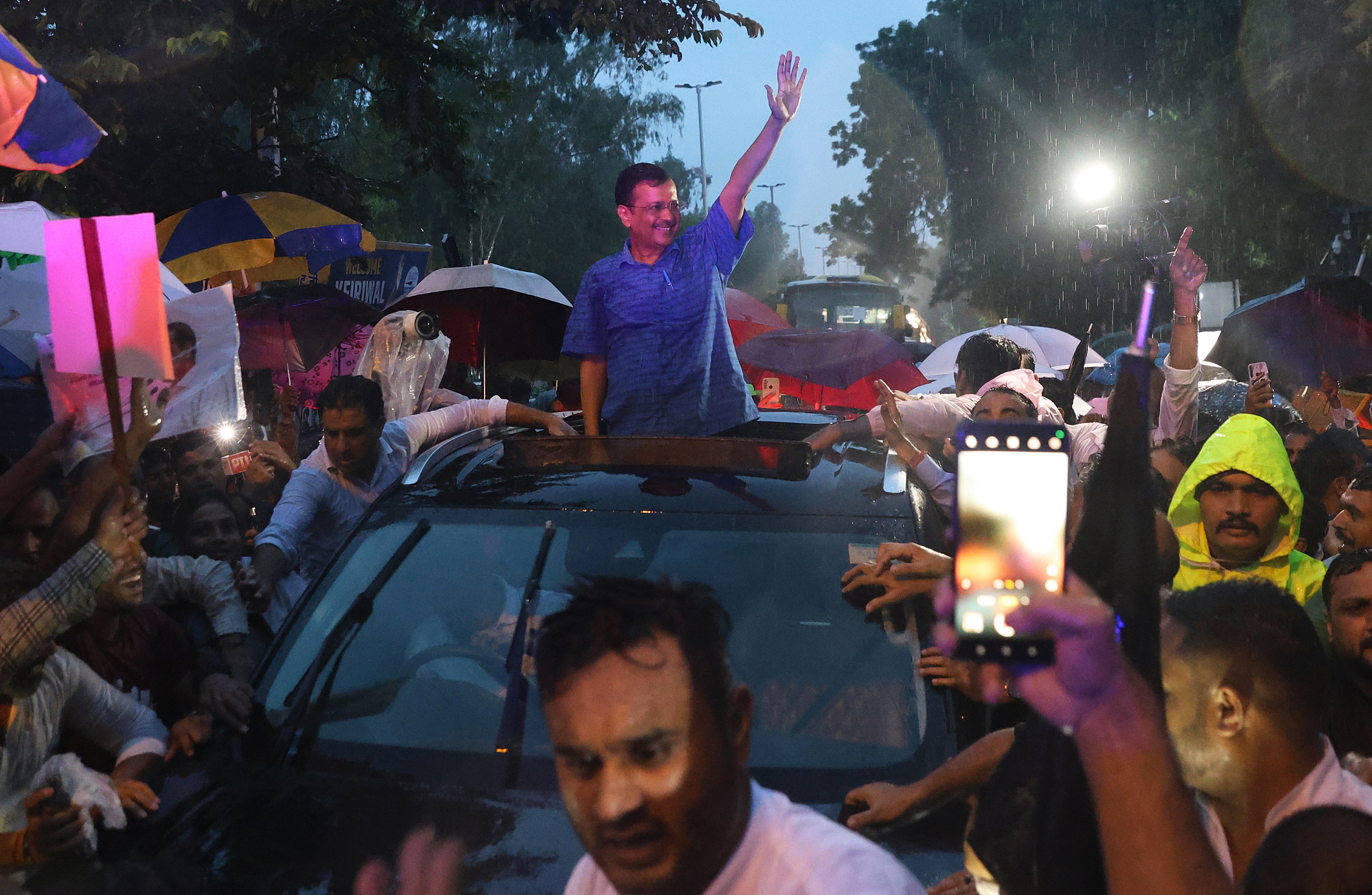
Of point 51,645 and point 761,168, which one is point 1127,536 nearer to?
point 51,645

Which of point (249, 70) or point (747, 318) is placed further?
point (747, 318)

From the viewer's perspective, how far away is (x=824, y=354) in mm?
12266

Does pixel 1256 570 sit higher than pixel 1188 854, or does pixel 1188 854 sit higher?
pixel 1188 854

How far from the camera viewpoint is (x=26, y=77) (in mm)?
4367

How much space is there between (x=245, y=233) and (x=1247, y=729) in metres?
8.81

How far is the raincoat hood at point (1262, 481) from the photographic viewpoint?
3934 millimetres

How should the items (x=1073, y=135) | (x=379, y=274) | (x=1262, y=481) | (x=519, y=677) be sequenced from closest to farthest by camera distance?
(x=519, y=677) → (x=1262, y=481) → (x=379, y=274) → (x=1073, y=135)

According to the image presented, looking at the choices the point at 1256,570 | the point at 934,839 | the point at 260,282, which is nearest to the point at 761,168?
the point at 1256,570

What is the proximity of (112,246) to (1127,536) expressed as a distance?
2.21m

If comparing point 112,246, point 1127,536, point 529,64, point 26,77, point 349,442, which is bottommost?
point 349,442

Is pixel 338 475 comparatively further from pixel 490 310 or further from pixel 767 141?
pixel 490 310

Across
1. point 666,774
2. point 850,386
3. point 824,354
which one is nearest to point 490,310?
point 824,354

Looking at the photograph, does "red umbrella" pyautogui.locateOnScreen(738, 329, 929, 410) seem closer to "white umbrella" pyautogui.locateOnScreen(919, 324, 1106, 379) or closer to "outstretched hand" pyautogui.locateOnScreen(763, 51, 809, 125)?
"white umbrella" pyautogui.locateOnScreen(919, 324, 1106, 379)

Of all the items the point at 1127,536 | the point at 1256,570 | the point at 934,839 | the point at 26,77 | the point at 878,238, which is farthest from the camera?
the point at 878,238
